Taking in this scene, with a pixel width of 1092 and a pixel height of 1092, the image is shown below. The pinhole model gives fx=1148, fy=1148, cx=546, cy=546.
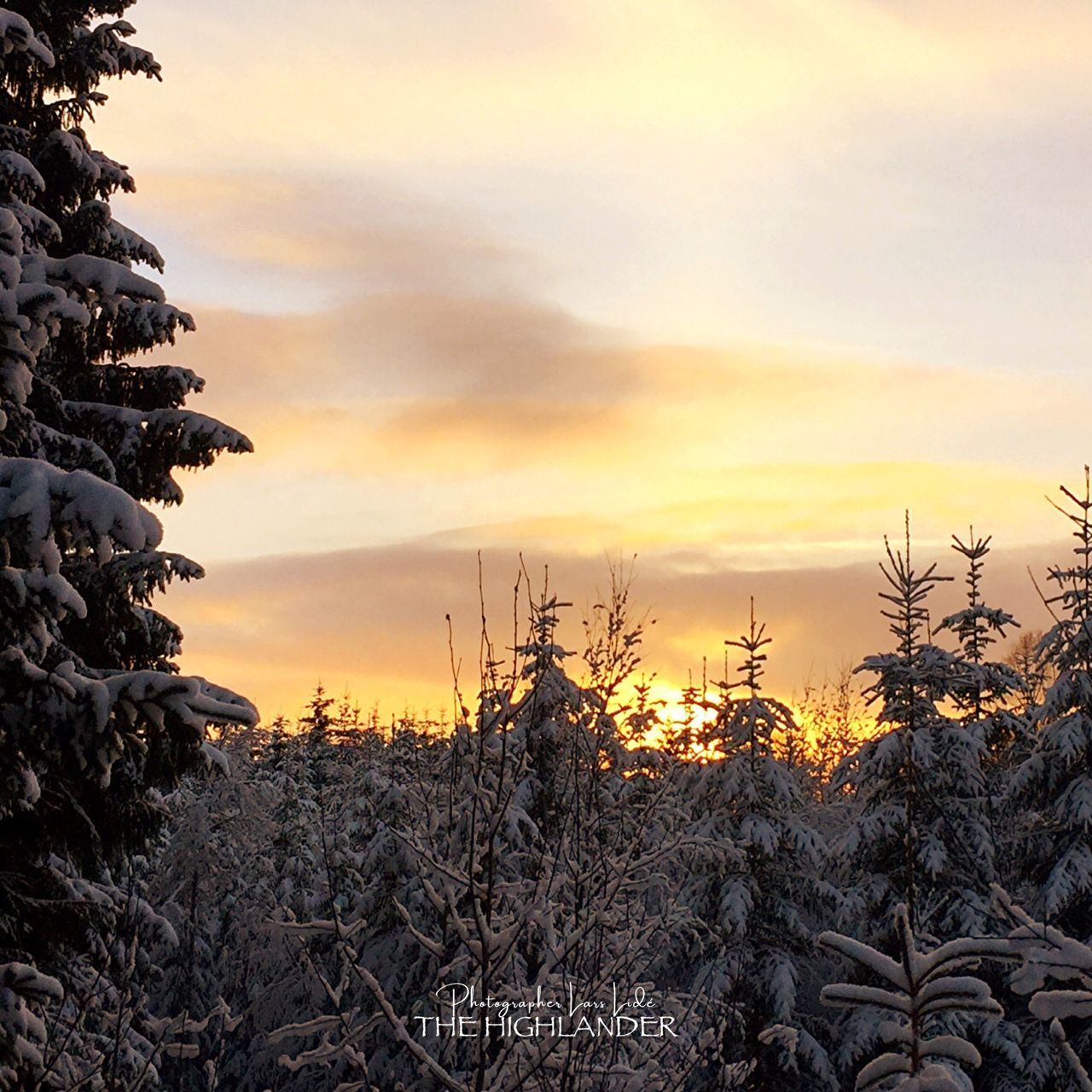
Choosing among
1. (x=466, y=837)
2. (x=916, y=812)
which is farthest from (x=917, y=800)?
(x=466, y=837)

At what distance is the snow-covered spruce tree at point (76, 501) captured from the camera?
16.7ft

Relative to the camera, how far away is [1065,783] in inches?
776

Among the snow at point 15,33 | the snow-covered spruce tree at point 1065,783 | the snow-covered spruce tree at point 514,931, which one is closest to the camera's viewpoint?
the snow-covered spruce tree at point 514,931

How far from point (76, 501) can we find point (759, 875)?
1976cm

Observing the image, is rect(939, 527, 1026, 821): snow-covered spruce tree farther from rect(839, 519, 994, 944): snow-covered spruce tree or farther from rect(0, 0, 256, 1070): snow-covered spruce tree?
rect(0, 0, 256, 1070): snow-covered spruce tree

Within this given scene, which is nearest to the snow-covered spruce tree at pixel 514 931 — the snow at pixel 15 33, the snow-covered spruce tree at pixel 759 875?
the snow at pixel 15 33

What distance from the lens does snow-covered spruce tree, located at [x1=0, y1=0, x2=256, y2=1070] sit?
16.7ft

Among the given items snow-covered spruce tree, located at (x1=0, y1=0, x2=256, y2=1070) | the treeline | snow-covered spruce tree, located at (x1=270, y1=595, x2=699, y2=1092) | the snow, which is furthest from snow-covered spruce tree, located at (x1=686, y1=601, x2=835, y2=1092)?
the snow

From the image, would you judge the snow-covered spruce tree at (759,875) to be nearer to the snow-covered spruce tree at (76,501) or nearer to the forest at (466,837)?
the forest at (466,837)

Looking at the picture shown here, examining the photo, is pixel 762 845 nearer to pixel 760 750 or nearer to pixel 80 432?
pixel 760 750

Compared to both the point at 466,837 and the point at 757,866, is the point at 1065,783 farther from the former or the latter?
the point at 466,837

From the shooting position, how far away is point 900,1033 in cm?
305

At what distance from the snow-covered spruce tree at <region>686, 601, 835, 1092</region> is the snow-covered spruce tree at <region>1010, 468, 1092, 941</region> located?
12.7 feet

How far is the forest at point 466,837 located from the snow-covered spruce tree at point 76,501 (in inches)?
0.9
